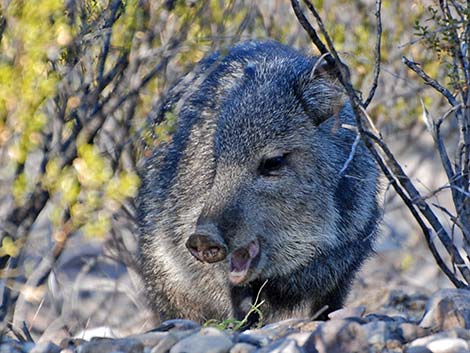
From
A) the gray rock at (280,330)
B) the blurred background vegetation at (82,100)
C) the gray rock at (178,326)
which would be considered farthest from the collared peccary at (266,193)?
the gray rock at (280,330)

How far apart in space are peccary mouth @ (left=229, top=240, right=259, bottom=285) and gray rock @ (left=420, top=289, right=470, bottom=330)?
48.0 inches

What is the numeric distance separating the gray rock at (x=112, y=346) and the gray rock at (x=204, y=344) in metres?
0.20

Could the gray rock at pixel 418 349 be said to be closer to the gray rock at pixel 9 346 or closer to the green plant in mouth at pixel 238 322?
the green plant in mouth at pixel 238 322

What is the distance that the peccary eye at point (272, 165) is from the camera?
557 cm

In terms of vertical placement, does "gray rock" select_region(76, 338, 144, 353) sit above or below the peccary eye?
below

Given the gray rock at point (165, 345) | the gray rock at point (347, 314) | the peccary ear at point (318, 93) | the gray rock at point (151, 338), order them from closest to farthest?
the gray rock at point (165, 345), the gray rock at point (151, 338), the gray rock at point (347, 314), the peccary ear at point (318, 93)

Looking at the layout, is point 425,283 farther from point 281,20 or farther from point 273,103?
point 273,103

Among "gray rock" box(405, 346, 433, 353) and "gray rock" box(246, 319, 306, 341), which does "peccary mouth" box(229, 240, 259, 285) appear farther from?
"gray rock" box(405, 346, 433, 353)

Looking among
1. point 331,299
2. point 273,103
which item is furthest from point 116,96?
point 331,299

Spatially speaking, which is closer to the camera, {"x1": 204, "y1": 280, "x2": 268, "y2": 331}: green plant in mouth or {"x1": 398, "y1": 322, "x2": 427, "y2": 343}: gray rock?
{"x1": 398, "y1": 322, "x2": 427, "y2": 343}: gray rock

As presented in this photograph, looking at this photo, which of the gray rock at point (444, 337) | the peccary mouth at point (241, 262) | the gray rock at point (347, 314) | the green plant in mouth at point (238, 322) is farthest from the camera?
the peccary mouth at point (241, 262)

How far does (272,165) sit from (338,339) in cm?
173

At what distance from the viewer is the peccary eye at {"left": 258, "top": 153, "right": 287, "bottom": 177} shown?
5.57 metres

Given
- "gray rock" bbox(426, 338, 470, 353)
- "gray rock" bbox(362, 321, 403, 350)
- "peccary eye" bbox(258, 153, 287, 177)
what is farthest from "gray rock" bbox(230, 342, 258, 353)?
"peccary eye" bbox(258, 153, 287, 177)
